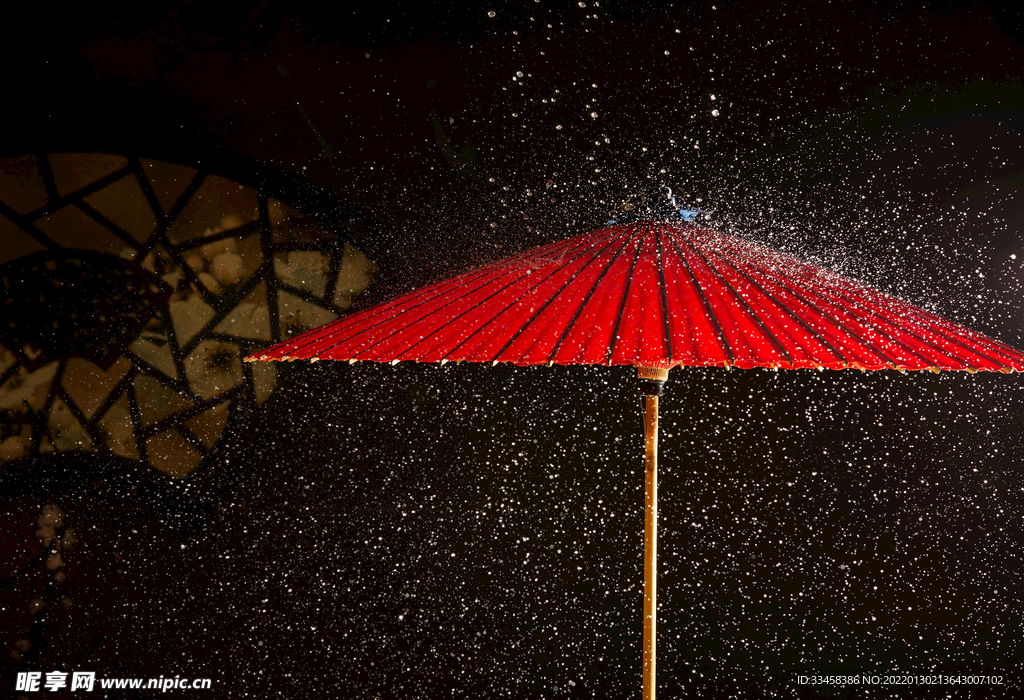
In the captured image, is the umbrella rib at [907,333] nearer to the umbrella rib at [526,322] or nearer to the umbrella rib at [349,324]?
the umbrella rib at [526,322]

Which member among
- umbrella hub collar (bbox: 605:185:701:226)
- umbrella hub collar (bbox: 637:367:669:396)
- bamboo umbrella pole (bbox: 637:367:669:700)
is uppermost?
umbrella hub collar (bbox: 605:185:701:226)

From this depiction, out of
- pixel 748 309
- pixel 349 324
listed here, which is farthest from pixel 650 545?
pixel 349 324

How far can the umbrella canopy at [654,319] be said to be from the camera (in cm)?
48

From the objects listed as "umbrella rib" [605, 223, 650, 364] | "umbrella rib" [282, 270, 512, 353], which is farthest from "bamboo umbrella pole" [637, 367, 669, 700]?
"umbrella rib" [282, 270, 512, 353]

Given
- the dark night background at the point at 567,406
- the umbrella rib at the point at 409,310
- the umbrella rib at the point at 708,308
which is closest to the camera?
the umbrella rib at the point at 708,308

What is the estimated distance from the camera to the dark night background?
1.14 meters

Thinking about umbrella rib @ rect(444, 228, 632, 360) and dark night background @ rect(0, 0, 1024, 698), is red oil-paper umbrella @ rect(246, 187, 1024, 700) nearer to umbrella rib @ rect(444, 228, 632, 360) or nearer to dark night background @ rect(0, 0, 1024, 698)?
umbrella rib @ rect(444, 228, 632, 360)

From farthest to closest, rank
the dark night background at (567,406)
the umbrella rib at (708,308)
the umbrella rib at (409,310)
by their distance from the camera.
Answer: the dark night background at (567,406) → the umbrella rib at (409,310) → the umbrella rib at (708,308)

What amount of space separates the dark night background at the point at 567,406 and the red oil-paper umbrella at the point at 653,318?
0.54 meters

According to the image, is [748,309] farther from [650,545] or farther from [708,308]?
[650,545]

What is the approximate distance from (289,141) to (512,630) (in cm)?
114

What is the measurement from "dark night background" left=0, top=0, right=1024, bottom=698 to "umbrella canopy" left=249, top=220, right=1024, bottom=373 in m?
0.56

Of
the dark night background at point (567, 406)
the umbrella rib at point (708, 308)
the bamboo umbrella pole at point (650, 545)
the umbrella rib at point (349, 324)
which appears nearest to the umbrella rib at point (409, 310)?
the umbrella rib at point (349, 324)

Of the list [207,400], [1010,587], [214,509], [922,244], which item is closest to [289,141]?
[207,400]
